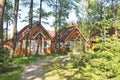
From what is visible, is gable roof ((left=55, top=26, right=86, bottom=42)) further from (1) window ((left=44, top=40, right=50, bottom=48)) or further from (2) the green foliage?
(2) the green foliage

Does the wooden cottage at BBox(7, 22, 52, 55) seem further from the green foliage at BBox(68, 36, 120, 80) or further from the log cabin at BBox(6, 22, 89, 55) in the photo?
the green foliage at BBox(68, 36, 120, 80)

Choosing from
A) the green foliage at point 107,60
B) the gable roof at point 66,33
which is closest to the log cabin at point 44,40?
the gable roof at point 66,33

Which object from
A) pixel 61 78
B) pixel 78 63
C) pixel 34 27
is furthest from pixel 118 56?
pixel 34 27

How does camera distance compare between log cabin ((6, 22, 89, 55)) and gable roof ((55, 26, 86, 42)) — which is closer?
log cabin ((6, 22, 89, 55))

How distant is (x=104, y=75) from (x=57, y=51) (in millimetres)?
35444

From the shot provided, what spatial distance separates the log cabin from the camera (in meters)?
45.6

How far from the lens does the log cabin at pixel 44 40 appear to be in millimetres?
45625

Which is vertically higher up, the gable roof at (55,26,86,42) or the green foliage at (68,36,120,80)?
the gable roof at (55,26,86,42)

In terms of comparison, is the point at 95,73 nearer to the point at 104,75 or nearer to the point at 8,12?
the point at 104,75

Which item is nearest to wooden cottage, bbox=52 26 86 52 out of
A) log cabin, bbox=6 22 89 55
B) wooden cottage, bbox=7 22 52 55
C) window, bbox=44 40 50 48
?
log cabin, bbox=6 22 89 55

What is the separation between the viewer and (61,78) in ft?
57.7

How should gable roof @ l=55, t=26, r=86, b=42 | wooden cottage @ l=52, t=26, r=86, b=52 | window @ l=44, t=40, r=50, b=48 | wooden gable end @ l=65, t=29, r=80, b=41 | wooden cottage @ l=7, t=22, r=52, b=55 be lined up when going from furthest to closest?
wooden gable end @ l=65, t=29, r=80, b=41, gable roof @ l=55, t=26, r=86, b=42, wooden cottage @ l=52, t=26, r=86, b=52, window @ l=44, t=40, r=50, b=48, wooden cottage @ l=7, t=22, r=52, b=55

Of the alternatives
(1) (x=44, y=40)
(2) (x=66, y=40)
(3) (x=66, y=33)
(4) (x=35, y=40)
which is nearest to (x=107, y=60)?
(4) (x=35, y=40)

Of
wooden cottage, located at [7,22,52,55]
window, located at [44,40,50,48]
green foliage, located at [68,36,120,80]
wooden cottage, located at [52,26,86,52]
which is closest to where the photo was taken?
green foliage, located at [68,36,120,80]
